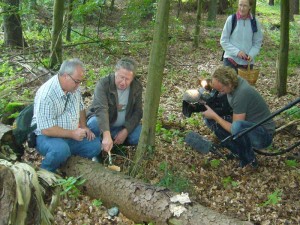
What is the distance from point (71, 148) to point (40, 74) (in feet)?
12.4

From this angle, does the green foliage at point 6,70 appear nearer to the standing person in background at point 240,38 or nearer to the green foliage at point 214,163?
the standing person in background at point 240,38

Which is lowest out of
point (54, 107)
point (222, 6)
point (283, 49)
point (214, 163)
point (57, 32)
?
point (214, 163)

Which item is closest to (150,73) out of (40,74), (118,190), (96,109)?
(96,109)

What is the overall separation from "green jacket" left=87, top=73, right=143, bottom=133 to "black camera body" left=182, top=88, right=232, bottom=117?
2.07ft

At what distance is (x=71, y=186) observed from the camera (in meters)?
4.13

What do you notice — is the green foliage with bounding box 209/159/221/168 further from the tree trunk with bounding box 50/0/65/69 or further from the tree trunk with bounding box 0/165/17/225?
the tree trunk with bounding box 50/0/65/69

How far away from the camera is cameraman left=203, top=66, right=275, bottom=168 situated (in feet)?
16.2

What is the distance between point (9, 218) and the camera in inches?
118

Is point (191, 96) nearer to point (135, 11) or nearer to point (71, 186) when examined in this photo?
point (71, 186)

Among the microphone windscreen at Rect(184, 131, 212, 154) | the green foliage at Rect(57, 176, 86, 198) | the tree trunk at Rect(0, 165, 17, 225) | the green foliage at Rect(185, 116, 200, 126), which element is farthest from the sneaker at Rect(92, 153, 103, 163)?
the tree trunk at Rect(0, 165, 17, 225)

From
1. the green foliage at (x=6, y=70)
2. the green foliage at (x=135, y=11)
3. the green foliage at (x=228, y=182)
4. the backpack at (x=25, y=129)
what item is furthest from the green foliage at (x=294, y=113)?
the green foliage at (x=135, y=11)

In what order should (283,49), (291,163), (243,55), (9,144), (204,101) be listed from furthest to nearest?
(283,49)
(243,55)
(204,101)
(291,163)
(9,144)

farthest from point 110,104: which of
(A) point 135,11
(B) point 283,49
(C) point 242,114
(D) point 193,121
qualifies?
(A) point 135,11

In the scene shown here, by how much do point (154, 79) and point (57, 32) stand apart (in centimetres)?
436
